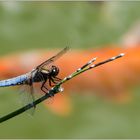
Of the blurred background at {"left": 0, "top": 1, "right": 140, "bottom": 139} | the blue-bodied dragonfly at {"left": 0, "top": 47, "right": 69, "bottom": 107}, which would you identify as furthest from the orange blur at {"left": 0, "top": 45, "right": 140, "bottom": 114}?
the blue-bodied dragonfly at {"left": 0, "top": 47, "right": 69, "bottom": 107}

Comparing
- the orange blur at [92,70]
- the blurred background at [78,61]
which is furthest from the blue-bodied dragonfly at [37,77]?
the orange blur at [92,70]

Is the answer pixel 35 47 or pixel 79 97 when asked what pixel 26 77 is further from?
pixel 35 47

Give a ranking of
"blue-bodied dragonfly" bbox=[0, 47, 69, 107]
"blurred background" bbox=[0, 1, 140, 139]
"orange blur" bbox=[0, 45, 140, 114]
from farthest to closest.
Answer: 1. "orange blur" bbox=[0, 45, 140, 114]
2. "blurred background" bbox=[0, 1, 140, 139]
3. "blue-bodied dragonfly" bbox=[0, 47, 69, 107]

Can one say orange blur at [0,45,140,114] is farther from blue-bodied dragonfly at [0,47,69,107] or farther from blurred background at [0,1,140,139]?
blue-bodied dragonfly at [0,47,69,107]

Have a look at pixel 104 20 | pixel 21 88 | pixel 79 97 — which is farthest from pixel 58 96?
pixel 21 88

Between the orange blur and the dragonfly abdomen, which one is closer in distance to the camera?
the dragonfly abdomen

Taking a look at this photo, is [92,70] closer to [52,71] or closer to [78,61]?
[78,61]

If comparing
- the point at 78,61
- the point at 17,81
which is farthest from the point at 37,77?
the point at 78,61

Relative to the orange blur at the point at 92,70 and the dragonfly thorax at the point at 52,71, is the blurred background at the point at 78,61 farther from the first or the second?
the dragonfly thorax at the point at 52,71
